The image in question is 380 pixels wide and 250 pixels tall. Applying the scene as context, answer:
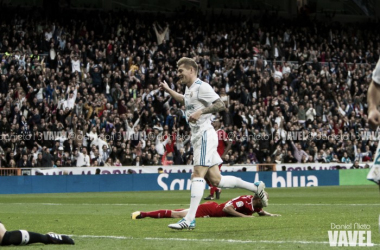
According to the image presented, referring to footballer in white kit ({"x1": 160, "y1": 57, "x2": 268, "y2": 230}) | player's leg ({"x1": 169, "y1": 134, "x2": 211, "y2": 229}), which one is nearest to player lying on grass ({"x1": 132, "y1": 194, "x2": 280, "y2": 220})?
footballer in white kit ({"x1": 160, "y1": 57, "x2": 268, "y2": 230})

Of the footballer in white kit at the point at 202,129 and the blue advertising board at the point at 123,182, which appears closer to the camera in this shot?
the footballer in white kit at the point at 202,129

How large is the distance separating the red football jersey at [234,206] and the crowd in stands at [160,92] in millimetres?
16278

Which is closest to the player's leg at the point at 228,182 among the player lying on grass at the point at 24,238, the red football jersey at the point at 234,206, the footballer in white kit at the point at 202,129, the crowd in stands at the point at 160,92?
the footballer in white kit at the point at 202,129

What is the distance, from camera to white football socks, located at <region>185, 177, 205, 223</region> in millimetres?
9758

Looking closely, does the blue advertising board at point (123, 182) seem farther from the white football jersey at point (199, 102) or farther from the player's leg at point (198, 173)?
the player's leg at point (198, 173)

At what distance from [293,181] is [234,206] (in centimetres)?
1925

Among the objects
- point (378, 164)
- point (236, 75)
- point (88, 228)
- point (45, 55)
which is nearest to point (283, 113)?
point (236, 75)

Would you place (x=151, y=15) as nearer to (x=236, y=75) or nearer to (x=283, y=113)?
(x=236, y=75)

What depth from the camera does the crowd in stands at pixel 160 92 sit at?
2895 cm

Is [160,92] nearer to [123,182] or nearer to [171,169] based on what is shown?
[171,169]

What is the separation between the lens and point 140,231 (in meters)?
9.80

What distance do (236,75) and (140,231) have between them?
87.3 ft

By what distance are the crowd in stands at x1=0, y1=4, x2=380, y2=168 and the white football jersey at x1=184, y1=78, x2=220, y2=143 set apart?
59.0ft

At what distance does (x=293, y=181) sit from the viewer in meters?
31.0
